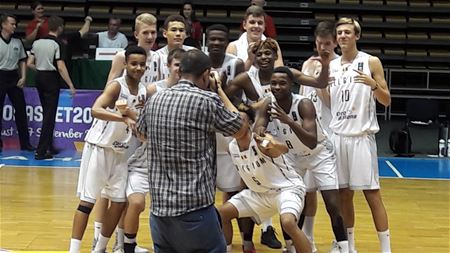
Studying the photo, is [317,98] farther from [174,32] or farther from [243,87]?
[174,32]

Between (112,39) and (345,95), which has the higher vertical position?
(112,39)

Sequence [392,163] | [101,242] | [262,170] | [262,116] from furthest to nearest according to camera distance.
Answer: [392,163] → [101,242] → [262,116] → [262,170]

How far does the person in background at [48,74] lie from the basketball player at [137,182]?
15.4 feet

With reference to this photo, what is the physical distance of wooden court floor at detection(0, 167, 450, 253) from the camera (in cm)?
610

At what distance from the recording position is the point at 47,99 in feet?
32.6

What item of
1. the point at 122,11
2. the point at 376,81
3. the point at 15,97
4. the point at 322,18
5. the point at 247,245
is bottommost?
the point at 247,245

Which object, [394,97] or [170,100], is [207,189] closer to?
[170,100]

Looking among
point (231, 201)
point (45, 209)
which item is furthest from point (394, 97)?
point (231, 201)

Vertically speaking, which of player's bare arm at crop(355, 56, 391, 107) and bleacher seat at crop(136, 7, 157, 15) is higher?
bleacher seat at crop(136, 7, 157, 15)

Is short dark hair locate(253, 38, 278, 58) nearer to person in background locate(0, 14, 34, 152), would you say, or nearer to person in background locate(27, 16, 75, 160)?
person in background locate(27, 16, 75, 160)

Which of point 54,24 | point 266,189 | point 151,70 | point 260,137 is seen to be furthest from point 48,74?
point 260,137

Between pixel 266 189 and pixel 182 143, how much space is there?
4.51 ft

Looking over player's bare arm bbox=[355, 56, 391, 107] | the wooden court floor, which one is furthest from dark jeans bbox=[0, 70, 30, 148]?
player's bare arm bbox=[355, 56, 391, 107]

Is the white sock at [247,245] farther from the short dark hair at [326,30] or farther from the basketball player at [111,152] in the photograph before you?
the short dark hair at [326,30]
